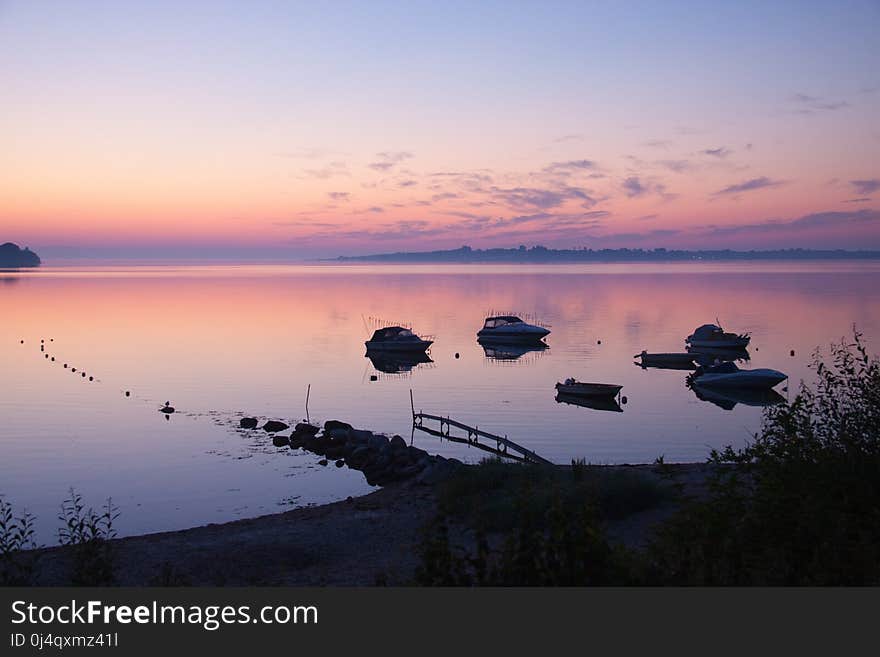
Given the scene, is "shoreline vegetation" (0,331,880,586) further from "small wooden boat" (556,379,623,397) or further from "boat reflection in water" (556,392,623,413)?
"small wooden boat" (556,379,623,397)

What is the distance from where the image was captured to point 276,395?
4328 centimetres

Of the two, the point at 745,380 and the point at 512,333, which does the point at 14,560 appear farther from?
the point at 512,333

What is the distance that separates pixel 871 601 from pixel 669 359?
52.6 m

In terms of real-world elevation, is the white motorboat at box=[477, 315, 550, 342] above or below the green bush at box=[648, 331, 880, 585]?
below

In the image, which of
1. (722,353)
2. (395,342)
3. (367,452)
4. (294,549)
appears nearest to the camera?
(294,549)

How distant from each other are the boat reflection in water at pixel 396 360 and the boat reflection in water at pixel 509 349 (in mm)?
5990

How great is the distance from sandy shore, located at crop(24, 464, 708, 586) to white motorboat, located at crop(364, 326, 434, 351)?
39707mm

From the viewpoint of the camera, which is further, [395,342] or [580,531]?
[395,342]

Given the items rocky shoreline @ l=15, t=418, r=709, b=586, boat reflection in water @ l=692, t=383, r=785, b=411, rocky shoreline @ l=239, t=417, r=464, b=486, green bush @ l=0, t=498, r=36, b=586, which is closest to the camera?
green bush @ l=0, t=498, r=36, b=586

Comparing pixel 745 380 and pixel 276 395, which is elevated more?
pixel 745 380

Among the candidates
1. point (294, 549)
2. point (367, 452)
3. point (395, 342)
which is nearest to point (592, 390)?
point (367, 452)

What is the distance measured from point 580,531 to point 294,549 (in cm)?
1120

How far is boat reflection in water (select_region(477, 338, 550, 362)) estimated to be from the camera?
62.8 metres

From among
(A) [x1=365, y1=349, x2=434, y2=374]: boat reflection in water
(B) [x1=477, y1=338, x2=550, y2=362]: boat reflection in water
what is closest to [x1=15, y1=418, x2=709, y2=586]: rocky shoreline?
(A) [x1=365, y1=349, x2=434, y2=374]: boat reflection in water
